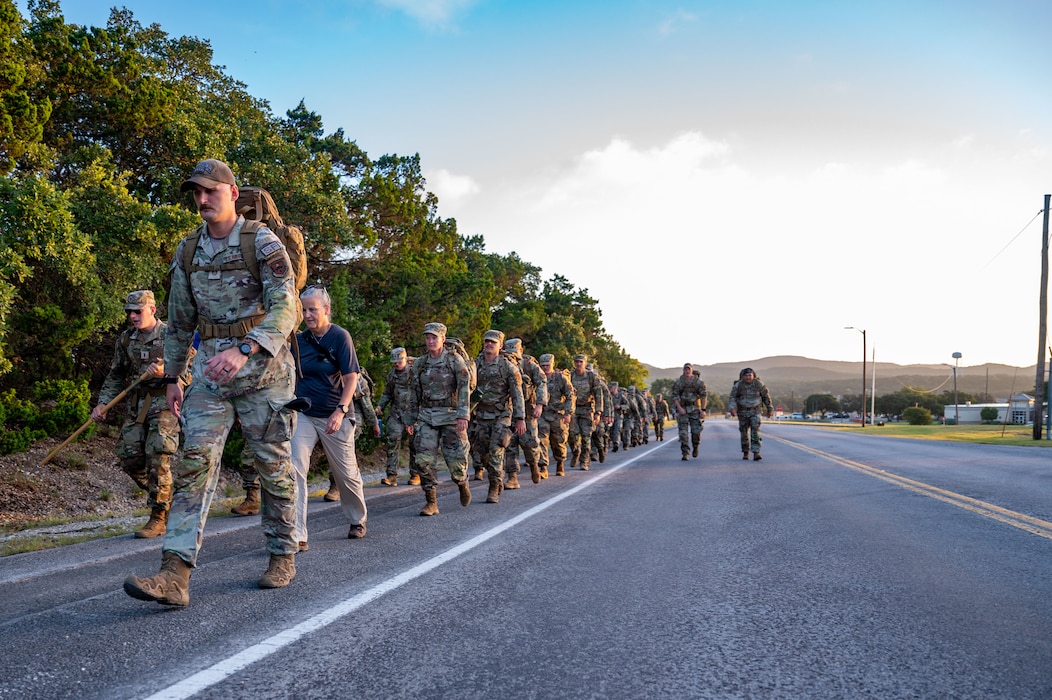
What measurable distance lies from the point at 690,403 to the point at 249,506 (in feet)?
40.6

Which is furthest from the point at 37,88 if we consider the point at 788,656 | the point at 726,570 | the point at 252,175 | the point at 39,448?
the point at 788,656

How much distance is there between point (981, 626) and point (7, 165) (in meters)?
11.5

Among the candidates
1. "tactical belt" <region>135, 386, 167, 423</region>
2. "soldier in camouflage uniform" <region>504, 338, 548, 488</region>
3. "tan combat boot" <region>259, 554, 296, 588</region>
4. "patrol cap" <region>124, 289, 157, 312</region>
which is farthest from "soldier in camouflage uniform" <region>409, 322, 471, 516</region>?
"tan combat boot" <region>259, 554, 296, 588</region>

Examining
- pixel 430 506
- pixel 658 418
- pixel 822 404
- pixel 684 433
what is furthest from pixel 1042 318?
pixel 822 404

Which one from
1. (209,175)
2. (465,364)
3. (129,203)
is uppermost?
(129,203)

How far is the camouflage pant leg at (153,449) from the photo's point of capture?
269 inches

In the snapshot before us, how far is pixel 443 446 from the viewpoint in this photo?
8.45 meters

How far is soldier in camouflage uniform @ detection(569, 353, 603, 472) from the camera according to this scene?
15.6 meters

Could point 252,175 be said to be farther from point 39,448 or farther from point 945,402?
point 945,402

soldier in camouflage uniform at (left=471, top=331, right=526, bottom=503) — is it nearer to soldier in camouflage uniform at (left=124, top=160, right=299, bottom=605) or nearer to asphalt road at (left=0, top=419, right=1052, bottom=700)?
asphalt road at (left=0, top=419, right=1052, bottom=700)

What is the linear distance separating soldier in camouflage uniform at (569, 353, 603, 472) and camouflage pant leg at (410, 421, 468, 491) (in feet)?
22.1

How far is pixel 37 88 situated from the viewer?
11625mm

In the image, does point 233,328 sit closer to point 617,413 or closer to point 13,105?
point 13,105

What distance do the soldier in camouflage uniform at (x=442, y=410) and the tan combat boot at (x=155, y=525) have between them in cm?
255
